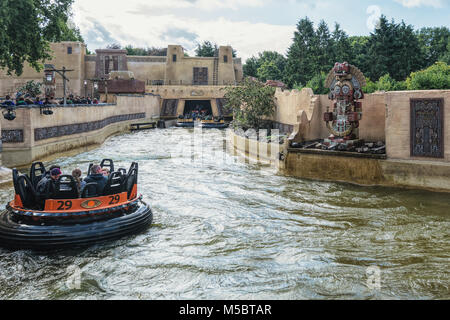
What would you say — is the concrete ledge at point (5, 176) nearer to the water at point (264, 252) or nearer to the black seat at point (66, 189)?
the water at point (264, 252)

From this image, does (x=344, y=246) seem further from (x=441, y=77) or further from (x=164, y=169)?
(x=441, y=77)

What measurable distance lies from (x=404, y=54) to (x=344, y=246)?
1120 inches

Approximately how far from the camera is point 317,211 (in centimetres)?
1200

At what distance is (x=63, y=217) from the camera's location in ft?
29.5

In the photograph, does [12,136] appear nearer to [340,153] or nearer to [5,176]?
[5,176]

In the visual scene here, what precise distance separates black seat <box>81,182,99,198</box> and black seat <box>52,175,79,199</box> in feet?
0.50

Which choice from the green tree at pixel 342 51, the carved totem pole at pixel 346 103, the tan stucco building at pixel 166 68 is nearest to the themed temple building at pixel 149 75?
the tan stucco building at pixel 166 68

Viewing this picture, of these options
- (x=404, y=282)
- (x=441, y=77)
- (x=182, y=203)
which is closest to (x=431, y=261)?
(x=404, y=282)

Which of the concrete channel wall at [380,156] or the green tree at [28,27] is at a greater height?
the green tree at [28,27]

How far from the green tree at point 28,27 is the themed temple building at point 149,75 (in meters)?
18.3

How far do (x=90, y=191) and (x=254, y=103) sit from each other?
1698cm

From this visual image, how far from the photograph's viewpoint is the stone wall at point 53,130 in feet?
59.3

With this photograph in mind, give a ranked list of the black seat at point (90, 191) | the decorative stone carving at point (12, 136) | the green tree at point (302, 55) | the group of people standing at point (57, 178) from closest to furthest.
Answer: the group of people standing at point (57, 178), the black seat at point (90, 191), the decorative stone carving at point (12, 136), the green tree at point (302, 55)

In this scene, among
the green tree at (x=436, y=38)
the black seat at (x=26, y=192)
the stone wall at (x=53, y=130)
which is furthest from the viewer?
the green tree at (x=436, y=38)
